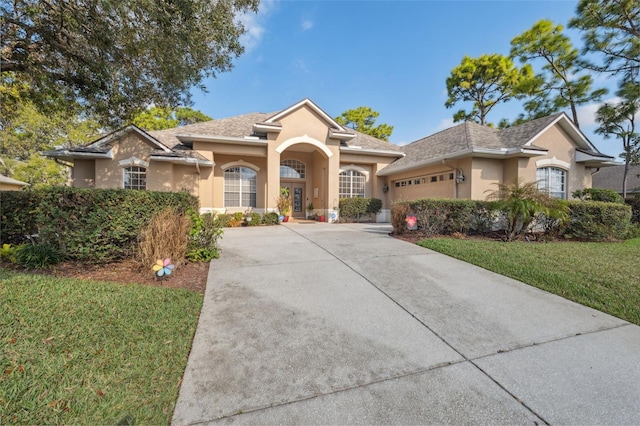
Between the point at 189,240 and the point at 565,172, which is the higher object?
the point at 565,172

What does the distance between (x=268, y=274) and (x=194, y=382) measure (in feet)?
9.66

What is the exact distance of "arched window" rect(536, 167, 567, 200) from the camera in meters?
12.9

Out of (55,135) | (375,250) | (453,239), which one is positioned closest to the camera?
(375,250)

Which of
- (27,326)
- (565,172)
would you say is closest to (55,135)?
(27,326)

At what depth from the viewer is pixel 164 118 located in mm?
28906

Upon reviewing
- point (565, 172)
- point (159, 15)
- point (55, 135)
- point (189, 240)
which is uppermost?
point (55, 135)

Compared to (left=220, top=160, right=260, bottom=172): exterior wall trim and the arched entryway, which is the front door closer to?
the arched entryway

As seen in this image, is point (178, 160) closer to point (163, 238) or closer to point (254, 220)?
point (254, 220)

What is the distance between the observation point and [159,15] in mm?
5852

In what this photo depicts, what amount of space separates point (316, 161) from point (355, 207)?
4318 millimetres

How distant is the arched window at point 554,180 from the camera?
12.9 metres

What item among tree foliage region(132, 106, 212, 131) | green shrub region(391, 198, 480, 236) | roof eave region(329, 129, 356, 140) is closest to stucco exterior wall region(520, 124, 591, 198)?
green shrub region(391, 198, 480, 236)

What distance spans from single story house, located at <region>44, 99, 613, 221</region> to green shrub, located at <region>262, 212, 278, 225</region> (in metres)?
0.47

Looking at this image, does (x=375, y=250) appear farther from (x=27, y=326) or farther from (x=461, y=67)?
(x=461, y=67)
